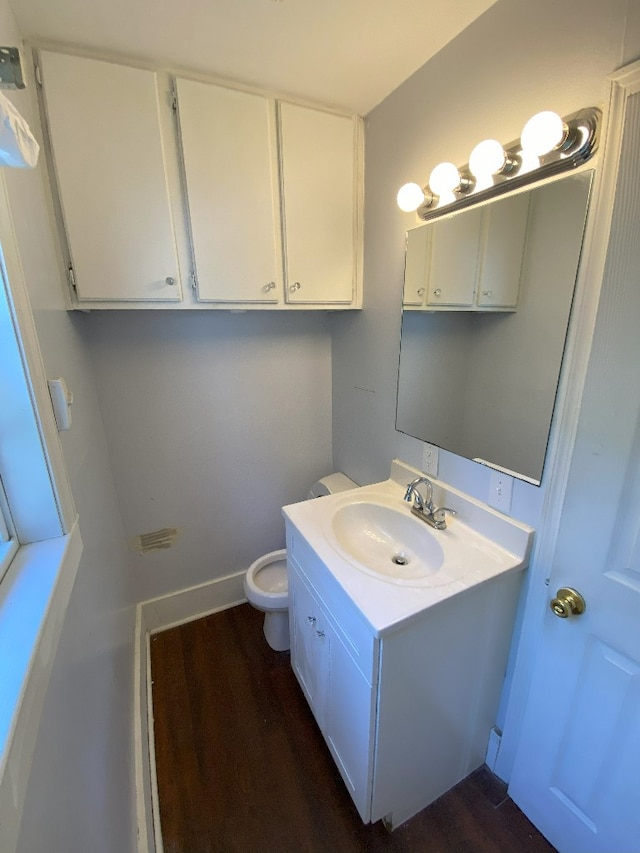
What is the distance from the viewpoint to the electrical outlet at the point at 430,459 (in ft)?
4.43

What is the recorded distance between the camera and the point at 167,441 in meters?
1.71

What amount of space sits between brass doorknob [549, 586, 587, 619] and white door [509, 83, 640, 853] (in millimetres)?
18

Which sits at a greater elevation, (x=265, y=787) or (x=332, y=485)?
(x=332, y=485)

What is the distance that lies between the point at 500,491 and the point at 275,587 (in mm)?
1191

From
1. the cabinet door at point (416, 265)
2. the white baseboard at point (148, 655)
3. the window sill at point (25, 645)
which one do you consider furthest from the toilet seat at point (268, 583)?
the cabinet door at point (416, 265)

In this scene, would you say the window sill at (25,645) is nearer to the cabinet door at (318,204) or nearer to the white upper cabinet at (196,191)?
→ the white upper cabinet at (196,191)

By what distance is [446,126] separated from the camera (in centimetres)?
113

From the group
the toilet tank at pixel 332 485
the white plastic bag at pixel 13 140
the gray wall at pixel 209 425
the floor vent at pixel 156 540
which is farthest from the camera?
the toilet tank at pixel 332 485

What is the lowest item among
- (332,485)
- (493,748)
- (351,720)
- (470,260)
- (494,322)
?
(493,748)

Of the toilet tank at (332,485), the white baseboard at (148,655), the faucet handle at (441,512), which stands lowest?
the white baseboard at (148,655)

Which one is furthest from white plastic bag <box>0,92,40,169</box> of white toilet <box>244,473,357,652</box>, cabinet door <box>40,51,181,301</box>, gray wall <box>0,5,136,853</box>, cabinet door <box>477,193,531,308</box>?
white toilet <box>244,473,357,652</box>

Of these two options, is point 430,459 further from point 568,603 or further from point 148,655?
point 148,655

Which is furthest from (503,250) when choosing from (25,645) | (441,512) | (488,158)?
(25,645)

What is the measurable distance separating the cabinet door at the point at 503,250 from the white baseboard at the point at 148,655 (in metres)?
1.85
